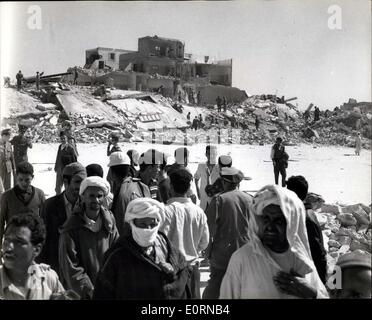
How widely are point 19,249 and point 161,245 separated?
878 millimetres

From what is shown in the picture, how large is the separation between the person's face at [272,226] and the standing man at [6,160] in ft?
16.7

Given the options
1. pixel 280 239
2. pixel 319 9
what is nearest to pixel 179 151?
pixel 319 9

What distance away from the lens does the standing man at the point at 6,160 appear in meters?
7.82

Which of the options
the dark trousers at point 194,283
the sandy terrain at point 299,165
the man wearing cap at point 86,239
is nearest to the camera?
the man wearing cap at point 86,239

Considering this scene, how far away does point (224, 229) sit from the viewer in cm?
475

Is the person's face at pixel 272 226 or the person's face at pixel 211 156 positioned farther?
the person's face at pixel 211 156

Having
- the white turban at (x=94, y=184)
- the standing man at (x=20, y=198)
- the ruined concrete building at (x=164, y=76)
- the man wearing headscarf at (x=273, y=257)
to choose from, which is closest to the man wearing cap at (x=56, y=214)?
the white turban at (x=94, y=184)

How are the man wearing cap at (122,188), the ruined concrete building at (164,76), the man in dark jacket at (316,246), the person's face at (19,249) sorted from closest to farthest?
the person's face at (19,249)
the man in dark jacket at (316,246)
the man wearing cap at (122,188)
the ruined concrete building at (164,76)

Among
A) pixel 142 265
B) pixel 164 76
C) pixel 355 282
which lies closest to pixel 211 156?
pixel 142 265

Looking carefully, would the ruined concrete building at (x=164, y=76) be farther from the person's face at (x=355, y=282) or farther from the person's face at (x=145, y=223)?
the person's face at (x=355, y=282)

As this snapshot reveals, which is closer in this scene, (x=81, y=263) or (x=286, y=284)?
(x=286, y=284)
